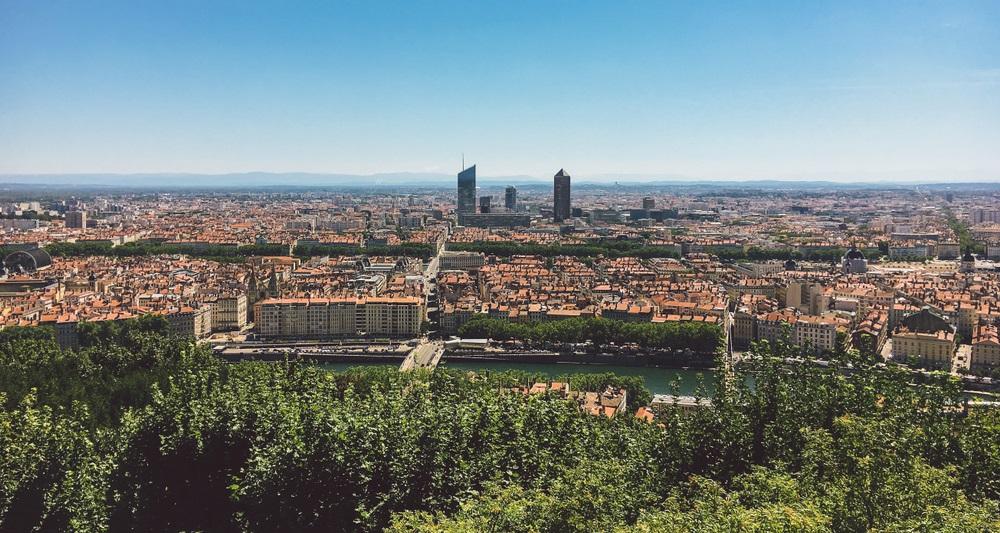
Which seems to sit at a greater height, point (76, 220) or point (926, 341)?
point (76, 220)

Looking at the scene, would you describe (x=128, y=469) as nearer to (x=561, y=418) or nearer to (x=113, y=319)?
(x=561, y=418)

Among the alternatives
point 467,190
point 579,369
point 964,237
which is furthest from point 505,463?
point 467,190

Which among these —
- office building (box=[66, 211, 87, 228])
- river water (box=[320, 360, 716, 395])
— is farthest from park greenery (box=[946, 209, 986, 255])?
office building (box=[66, 211, 87, 228])

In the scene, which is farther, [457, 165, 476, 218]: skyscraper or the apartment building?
[457, 165, 476, 218]: skyscraper

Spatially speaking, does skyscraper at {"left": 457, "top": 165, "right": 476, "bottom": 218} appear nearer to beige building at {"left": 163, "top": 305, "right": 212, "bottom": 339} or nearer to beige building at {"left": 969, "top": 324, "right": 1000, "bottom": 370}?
beige building at {"left": 163, "top": 305, "right": 212, "bottom": 339}

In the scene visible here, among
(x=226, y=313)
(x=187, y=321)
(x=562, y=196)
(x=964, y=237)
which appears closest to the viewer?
(x=187, y=321)

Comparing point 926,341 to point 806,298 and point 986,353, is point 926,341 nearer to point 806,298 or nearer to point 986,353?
point 986,353

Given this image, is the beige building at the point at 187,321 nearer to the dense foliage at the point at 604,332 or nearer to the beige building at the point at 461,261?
the dense foliage at the point at 604,332
